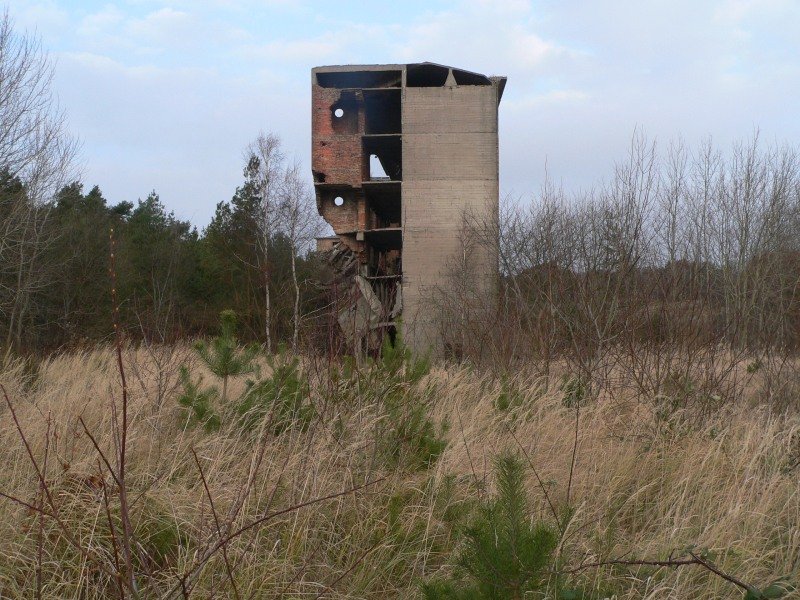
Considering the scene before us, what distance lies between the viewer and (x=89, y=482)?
3.81m

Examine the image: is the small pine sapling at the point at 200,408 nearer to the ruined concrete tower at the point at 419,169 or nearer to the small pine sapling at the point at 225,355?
the small pine sapling at the point at 225,355

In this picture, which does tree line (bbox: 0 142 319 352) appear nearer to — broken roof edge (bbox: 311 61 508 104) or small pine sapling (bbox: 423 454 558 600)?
broken roof edge (bbox: 311 61 508 104)

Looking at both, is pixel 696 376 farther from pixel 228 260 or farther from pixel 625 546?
pixel 228 260

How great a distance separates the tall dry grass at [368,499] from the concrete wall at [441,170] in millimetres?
17507

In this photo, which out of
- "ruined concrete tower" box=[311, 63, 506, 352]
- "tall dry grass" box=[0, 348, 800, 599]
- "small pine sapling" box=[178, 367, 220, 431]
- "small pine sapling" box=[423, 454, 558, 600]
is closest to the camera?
"small pine sapling" box=[423, 454, 558, 600]

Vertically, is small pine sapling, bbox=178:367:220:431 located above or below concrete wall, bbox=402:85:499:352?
below

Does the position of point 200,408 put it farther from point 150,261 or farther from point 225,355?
point 150,261

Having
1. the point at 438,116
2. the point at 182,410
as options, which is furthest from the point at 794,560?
the point at 438,116

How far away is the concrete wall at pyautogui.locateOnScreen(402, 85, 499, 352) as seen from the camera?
23.4 meters

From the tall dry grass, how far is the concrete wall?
17.5 m

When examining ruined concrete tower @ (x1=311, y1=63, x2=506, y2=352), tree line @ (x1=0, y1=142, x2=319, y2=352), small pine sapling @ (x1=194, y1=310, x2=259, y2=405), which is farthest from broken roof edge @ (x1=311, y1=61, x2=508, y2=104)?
small pine sapling @ (x1=194, y1=310, x2=259, y2=405)

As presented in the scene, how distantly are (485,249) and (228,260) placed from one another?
14.3 meters

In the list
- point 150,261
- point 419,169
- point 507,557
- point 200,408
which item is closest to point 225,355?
point 200,408

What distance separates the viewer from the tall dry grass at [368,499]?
10.9 feet
